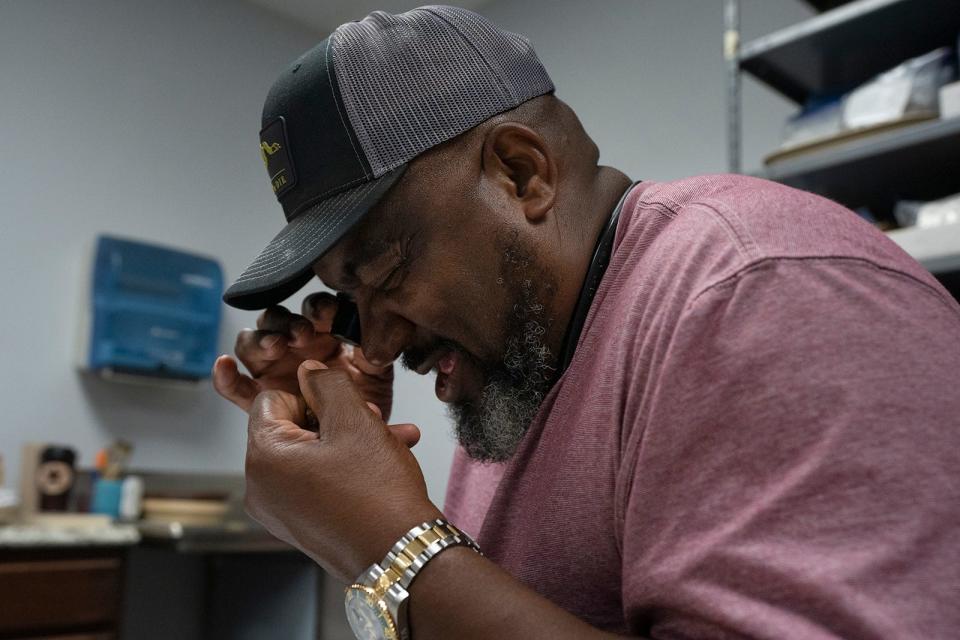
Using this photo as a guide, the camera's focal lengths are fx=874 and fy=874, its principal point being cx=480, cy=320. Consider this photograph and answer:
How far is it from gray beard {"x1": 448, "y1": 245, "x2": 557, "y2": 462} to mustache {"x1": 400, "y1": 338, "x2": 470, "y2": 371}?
42mm

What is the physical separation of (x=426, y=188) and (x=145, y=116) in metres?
2.98

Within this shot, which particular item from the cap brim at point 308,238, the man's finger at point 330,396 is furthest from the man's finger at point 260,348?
the man's finger at point 330,396

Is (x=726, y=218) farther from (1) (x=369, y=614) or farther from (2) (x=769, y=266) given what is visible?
(1) (x=369, y=614)

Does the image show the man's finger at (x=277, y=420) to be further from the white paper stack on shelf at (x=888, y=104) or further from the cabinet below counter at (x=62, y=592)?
the cabinet below counter at (x=62, y=592)

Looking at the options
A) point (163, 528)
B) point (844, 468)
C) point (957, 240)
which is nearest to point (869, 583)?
point (844, 468)

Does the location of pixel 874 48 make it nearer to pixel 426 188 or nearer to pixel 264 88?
pixel 426 188

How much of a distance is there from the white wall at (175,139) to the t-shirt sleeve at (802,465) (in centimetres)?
253

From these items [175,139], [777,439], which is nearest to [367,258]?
[777,439]

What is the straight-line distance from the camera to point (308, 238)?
852 millimetres

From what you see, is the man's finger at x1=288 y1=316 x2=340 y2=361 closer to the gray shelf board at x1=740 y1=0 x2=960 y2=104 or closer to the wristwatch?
the wristwatch

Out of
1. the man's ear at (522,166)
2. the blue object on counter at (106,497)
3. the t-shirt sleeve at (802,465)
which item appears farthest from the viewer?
the blue object on counter at (106,497)

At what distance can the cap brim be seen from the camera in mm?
825

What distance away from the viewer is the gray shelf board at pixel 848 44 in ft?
6.64

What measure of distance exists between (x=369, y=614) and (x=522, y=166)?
0.45 meters
